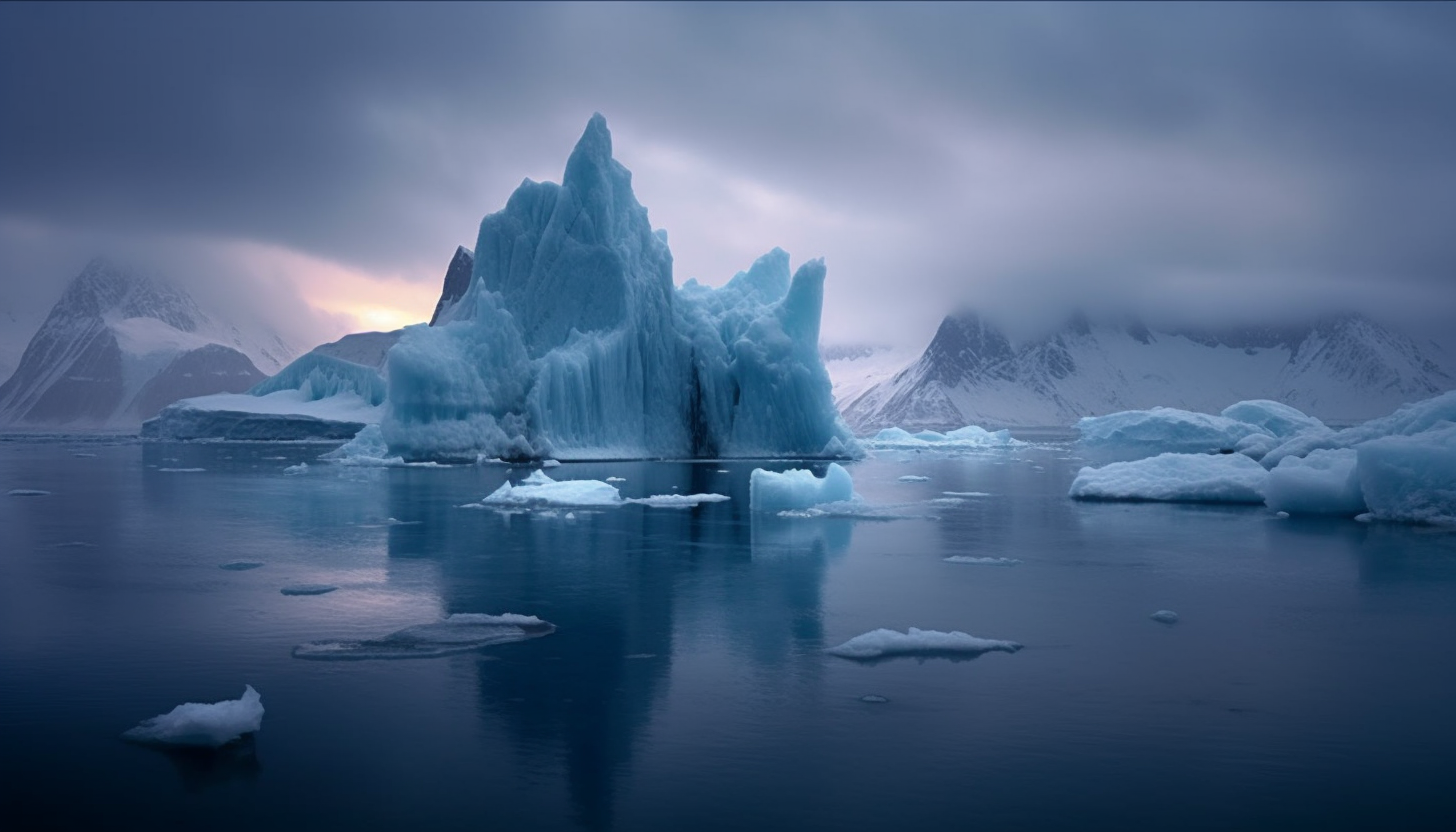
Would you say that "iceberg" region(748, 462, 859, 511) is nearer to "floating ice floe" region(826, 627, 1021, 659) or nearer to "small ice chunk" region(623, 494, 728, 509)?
"small ice chunk" region(623, 494, 728, 509)

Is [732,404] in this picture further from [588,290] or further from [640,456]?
[588,290]

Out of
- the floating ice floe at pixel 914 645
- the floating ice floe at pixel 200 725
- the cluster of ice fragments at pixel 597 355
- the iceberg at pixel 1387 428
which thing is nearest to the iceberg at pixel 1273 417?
the cluster of ice fragments at pixel 597 355

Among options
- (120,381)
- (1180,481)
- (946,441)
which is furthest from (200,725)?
(120,381)

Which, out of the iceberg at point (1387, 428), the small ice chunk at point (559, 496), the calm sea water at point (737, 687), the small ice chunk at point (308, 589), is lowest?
the calm sea water at point (737, 687)

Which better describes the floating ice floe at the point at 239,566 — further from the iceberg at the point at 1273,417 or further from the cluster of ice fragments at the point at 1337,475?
the iceberg at the point at 1273,417

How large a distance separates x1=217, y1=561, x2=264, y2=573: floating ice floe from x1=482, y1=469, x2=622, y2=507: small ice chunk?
788cm

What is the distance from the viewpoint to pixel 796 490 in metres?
21.0

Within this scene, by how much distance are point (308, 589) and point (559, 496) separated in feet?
33.2

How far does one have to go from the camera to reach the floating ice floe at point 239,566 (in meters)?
12.8

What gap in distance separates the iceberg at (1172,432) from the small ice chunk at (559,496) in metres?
33.3

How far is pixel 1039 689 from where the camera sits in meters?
7.62

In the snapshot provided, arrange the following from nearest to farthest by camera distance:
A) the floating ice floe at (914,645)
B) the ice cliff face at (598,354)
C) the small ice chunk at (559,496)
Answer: the floating ice floe at (914,645) < the small ice chunk at (559,496) < the ice cliff face at (598,354)

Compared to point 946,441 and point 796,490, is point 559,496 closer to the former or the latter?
point 796,490

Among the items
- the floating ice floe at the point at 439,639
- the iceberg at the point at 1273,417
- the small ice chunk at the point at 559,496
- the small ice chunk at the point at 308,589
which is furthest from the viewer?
the iceberg at the point at 1273,417
